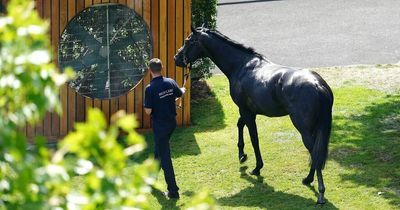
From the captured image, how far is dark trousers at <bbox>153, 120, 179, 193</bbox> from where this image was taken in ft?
36.4

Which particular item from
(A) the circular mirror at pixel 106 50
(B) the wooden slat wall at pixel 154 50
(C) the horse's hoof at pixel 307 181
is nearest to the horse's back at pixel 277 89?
(C) the horse's hoof at pixel 307 181

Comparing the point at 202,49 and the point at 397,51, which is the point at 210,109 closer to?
the point at 202,49

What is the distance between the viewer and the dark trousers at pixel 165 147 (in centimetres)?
1111

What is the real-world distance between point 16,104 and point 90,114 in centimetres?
36

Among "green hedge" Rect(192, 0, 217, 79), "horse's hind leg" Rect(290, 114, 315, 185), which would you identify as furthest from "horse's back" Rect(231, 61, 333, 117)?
"green hedge" Rect(192, 0, 217, 79)

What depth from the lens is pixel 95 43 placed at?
13922mm

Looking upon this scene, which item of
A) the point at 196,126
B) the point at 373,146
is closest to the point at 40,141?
the point at 373,146

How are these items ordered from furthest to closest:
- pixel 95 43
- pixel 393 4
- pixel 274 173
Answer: pixel 393 4 → pixel 95 43 → pixel 274 173

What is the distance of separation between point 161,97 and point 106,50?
326 centimetres

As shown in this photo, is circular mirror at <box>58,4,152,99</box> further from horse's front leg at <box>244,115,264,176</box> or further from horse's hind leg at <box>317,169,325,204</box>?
horse's hind leg at <box>317,169,325,204</box>

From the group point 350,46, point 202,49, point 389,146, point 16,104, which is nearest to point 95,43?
point 202,49

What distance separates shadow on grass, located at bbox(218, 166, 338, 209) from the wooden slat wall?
118 inches

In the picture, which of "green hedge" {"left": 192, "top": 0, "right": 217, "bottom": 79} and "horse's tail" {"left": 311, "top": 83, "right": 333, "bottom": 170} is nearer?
"horse's tail" {"left": 311, "top": 83, "right": 333, "bottom": 170}

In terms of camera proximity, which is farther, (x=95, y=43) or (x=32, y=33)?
(x=95, y=43)
